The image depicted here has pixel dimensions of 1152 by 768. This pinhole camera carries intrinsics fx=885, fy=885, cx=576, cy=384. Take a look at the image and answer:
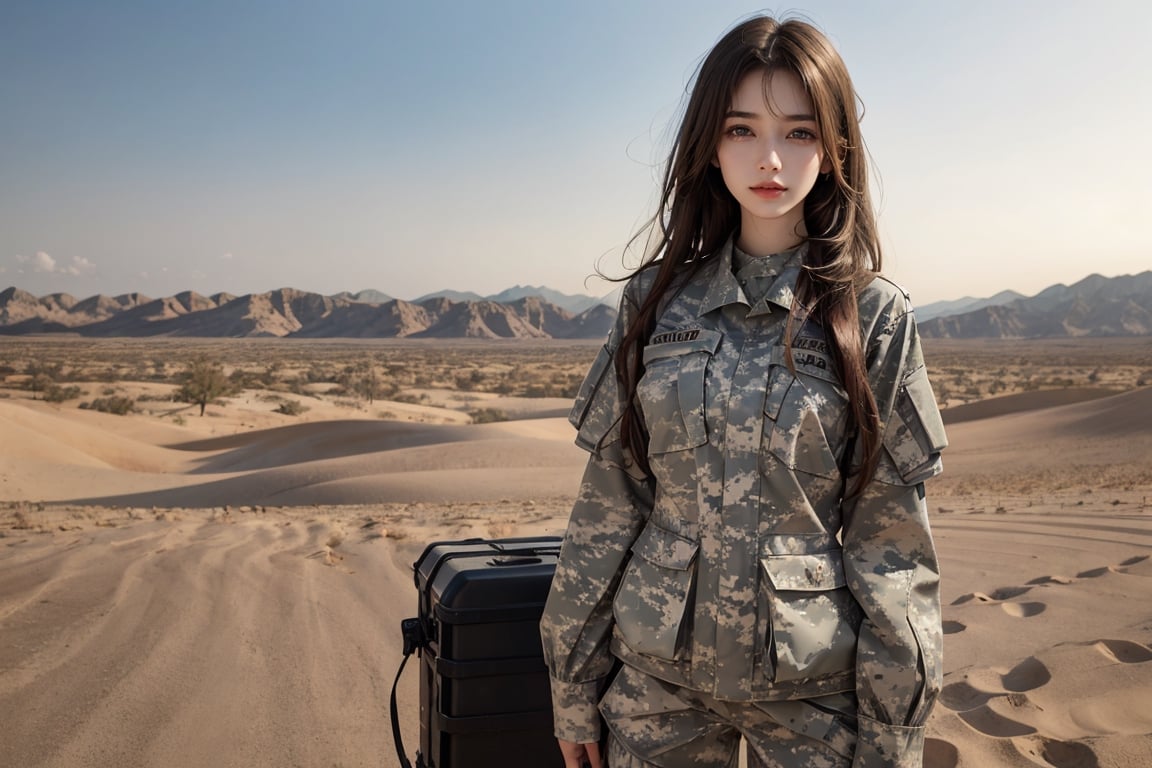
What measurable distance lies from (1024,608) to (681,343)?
12.0 feet

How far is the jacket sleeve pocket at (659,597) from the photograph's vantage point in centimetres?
159

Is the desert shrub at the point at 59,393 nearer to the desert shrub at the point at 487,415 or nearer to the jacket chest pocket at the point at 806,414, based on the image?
the desert shrub at the point at 487,415

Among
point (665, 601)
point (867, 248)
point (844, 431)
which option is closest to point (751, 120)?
point (867, 248)

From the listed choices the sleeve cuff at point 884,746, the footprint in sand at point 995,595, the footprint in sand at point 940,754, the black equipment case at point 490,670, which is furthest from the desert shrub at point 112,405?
the sleeve cuff at point 884,746

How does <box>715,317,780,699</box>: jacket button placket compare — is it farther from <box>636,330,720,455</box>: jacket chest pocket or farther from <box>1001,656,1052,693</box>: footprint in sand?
<box>1001,656,1052,693</box>: footprint in sand

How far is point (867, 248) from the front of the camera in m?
1.77

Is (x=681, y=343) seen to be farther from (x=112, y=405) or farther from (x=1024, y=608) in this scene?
(x=112, y=405)

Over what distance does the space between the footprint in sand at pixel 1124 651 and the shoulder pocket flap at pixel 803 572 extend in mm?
2684

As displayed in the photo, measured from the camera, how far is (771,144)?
1669mm

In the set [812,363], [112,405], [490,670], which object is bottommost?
[112,405]

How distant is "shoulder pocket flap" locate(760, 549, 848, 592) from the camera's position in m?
1.54

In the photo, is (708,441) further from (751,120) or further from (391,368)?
(391,368)

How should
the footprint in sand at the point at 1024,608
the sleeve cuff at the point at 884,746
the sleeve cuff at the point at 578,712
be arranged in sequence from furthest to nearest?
the footprint in sand at the point at 1024,608 → the sleeve cuff at the point at 578,712 → the sleeve cuff at the point at 884,746

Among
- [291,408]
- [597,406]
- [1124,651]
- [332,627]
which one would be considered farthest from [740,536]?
[291,408]
